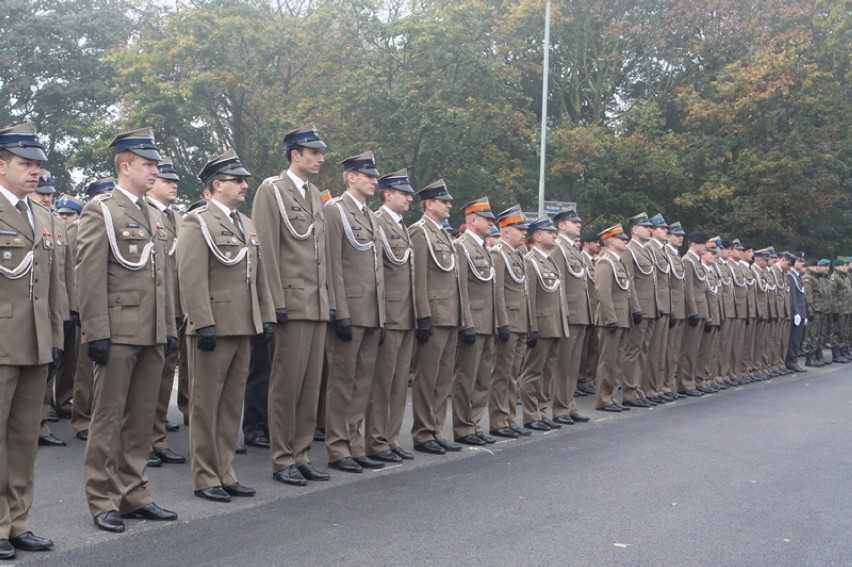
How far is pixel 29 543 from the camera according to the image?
17.0 feet

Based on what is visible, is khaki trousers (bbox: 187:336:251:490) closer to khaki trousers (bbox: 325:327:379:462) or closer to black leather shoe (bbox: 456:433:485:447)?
khaki trousers (bbox: 325:327:379:462)

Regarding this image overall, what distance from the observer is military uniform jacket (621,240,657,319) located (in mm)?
12281

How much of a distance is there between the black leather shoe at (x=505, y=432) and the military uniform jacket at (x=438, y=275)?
1.36 m

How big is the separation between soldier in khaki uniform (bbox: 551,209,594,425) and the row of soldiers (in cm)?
2

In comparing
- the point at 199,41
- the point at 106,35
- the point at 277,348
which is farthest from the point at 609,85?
the point at 277,348

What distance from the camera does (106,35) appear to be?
28.5 meters

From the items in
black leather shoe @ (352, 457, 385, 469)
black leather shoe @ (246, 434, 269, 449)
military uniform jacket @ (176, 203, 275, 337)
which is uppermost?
military uniform jacket @ (176, 203, 275, 337)

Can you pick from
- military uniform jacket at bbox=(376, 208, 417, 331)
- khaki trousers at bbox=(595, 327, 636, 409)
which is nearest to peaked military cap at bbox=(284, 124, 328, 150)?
military uniform jacket at bbox=(376, 208, 417, 331)

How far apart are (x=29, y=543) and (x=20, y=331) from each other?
3.67ft

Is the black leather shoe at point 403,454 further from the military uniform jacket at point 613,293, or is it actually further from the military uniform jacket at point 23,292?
the military uniform jacket at point 613,293

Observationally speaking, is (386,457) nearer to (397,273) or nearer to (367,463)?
(367,463)

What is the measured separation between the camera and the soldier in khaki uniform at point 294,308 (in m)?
7.09

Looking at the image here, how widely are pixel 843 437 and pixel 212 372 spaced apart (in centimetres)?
681

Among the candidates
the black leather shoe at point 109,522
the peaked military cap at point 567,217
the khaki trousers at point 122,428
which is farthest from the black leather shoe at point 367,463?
the peaked military cap at point 567,217
